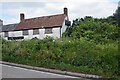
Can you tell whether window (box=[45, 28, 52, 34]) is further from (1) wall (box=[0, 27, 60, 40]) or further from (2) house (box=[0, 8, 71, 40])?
(1) wall (box=[0, 27, 60, 40])

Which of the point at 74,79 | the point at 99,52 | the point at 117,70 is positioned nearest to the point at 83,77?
the point at 74,79

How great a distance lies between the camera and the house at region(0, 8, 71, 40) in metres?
60.8

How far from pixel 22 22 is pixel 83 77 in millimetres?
58301

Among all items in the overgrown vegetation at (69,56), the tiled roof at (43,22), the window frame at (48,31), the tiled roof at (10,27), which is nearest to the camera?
the overgrown vegetation at (69,56)

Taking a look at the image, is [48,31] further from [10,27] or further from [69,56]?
[69,56]

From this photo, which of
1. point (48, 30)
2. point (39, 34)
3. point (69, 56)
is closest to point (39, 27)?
point (39, 34)

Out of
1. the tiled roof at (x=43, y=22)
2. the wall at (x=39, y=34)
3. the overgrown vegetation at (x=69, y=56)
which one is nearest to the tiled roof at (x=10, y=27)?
the wall at (x=39, y=34)

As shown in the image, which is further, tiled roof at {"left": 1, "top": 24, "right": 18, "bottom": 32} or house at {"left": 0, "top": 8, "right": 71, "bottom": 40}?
tiled roof at {"left": 1, "top": 24, "right": 18, "bottom": 32}

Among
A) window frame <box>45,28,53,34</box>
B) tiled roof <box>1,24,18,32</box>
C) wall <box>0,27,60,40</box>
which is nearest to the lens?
wall <box>0,27,60,40</box>

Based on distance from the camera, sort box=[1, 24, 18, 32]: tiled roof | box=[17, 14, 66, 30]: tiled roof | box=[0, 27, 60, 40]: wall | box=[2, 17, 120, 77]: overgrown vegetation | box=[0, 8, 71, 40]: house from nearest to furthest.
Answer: box=[2, 17, 120, 77]: overgrown vegetation < box=[0, 27, 60, 40]: wall < box=[0, 8, 71, 40]: house < box=[17, 14, 66, 30]: tiled roof < box=[1, 24, 18, 32]: tiled roof

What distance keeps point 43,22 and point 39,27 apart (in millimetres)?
1411

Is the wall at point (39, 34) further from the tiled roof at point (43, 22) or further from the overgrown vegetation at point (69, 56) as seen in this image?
the overgrown vegetation at point (69, 56)

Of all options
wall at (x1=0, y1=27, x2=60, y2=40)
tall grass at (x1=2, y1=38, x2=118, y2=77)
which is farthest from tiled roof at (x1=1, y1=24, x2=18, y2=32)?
tall grass at (x1=2, y1=38, x2=118, y2=77)

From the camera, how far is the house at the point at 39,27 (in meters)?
60.8
